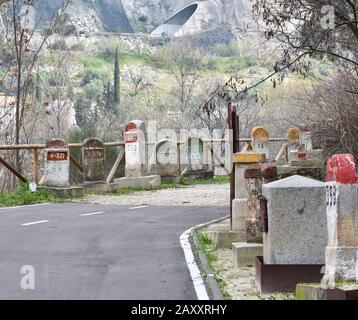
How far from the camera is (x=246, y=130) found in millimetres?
61625

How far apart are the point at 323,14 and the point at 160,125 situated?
5285 cm

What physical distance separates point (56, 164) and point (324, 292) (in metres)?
15.5

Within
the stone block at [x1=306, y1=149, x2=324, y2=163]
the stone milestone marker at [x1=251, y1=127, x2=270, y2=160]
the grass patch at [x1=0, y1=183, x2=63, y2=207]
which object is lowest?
the grass patch at [x1=0, y1=183, x2=63, y2=207]

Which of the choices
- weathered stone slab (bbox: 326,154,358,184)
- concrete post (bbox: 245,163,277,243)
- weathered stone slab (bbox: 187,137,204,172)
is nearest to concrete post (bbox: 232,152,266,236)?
concrete post (bbox: 245,163,277,243)

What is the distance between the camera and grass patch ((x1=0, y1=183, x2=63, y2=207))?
773 inches

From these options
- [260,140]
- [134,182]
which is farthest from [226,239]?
[260,140]

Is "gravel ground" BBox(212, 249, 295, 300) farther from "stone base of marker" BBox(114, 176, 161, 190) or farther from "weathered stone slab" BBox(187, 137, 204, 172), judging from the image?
A: "weathered stone slab" BBox(187, 137, 204, 172)

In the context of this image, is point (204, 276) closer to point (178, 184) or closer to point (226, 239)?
point (226, 239)

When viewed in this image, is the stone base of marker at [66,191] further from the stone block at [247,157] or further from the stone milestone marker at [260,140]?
the stone block at [247,157]

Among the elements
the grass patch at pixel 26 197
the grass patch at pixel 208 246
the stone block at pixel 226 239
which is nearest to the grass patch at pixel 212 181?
the grass patch at pixel 26 197

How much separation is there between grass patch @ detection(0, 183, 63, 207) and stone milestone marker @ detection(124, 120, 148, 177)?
4.60 meters

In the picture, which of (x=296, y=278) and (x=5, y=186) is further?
(x=5, y=186)

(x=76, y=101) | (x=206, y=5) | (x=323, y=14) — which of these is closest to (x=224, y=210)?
(x=323, y=14)
